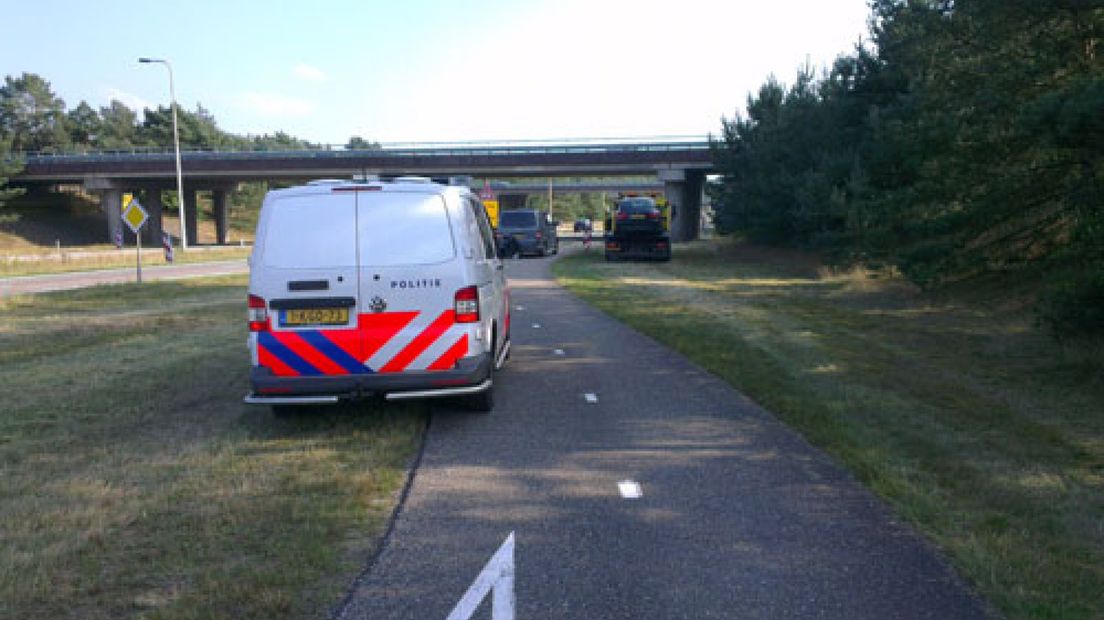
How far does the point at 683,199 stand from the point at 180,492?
179 feet

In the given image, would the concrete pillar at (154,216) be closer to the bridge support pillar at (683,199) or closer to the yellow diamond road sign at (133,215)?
the bridge support pillar at (683,199)

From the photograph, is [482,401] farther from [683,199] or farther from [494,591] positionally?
[683,199]

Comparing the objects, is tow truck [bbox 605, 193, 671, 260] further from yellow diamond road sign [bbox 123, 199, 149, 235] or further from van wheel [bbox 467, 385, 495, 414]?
van wheel [bbox 467, 385, 495, 414]

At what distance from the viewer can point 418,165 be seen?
189 feet

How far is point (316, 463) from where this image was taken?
19.7 ft

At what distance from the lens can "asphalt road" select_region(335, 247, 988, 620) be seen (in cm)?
375

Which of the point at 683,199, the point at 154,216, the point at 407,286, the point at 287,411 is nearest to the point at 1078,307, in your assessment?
the point at 407,286

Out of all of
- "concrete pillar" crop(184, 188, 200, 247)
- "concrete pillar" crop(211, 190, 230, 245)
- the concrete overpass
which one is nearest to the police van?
the concrete overpass

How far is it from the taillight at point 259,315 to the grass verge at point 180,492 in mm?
960

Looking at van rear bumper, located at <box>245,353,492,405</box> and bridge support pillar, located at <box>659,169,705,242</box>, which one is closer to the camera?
van rear bumper, located at <box>245,353,492,405</box>

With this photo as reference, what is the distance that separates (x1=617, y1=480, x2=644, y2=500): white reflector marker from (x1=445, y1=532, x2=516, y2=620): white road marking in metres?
1.18

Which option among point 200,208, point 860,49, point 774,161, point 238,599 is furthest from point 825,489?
point 200,208

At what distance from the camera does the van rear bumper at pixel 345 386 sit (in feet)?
21.8

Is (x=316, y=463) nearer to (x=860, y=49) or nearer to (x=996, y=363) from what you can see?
(x=996, y=363)
